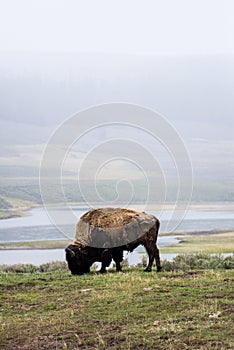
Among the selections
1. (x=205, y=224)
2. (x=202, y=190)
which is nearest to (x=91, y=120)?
(x=205, y=224)

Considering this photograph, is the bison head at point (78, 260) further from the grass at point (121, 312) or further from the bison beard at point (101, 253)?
the grass at point (121, 312)

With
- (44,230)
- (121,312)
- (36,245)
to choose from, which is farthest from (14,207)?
(121,312)

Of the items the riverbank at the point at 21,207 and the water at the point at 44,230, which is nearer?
the water at the point at 44,230

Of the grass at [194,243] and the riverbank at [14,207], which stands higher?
the riverbank at [14,207]

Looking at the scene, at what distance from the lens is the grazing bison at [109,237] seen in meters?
18.1

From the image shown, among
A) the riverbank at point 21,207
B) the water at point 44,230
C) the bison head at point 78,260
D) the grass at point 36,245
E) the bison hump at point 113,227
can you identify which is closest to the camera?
the bison hump at point 113,227

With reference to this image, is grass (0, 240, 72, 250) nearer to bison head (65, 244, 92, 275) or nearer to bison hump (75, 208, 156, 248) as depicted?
bison head (65, 244, 92, 275)

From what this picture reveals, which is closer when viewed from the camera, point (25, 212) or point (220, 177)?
point (25, 212)

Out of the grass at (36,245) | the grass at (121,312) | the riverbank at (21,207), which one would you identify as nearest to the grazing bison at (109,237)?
the grass at (121,312)

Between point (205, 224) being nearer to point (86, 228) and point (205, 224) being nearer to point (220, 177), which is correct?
point (86, 228)

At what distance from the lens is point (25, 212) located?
3858 inches

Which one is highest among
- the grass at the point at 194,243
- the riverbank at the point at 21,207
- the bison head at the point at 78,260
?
the riverbank at the point at 21,207

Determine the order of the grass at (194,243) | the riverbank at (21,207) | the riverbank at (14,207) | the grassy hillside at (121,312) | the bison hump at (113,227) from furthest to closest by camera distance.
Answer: the riverbank at (21,207)
the riverbank at (14,207)
the grass at (194,243)
the bison hump at (113,227)
the grassy hillside at (121,312)

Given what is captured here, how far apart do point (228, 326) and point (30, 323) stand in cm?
349
